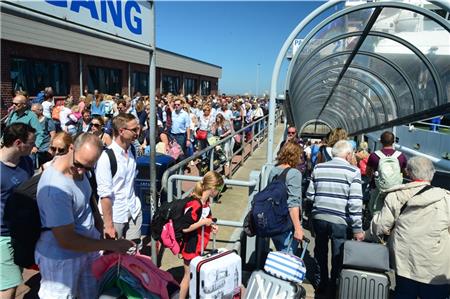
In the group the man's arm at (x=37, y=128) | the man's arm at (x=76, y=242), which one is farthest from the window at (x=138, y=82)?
the man's arm at (x=76, y=242)

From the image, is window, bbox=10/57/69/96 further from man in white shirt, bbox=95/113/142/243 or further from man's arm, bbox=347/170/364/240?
man's arm, bbox=347/170/364/240

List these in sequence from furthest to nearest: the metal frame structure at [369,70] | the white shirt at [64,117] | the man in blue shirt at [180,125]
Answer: the white shirt at [64,117], the man in blue shirt at [180,125], the metal frame structure at [369,70]

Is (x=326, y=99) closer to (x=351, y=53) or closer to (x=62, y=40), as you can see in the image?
(x=351, y=53)

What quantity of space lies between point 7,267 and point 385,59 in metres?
6.12

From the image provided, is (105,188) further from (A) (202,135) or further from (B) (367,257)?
(A) (202,135)

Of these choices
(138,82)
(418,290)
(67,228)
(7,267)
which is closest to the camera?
(67,228)

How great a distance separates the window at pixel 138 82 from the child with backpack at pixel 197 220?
2114 cm

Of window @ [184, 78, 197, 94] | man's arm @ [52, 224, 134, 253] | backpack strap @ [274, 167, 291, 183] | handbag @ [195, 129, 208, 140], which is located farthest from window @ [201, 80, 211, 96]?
man's arm @ [52, 224, 134, 253]

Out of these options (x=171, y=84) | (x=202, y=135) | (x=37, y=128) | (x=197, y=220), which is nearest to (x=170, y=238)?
(x=197, y=220)

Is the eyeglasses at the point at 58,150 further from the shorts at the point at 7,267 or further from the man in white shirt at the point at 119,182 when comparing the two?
the shorts at the point at 7,267

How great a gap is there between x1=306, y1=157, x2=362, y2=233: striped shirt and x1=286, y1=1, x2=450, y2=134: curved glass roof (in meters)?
1.63

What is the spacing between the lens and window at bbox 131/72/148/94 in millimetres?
23516

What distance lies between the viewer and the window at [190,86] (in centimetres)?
3384

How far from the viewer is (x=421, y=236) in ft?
9.71
